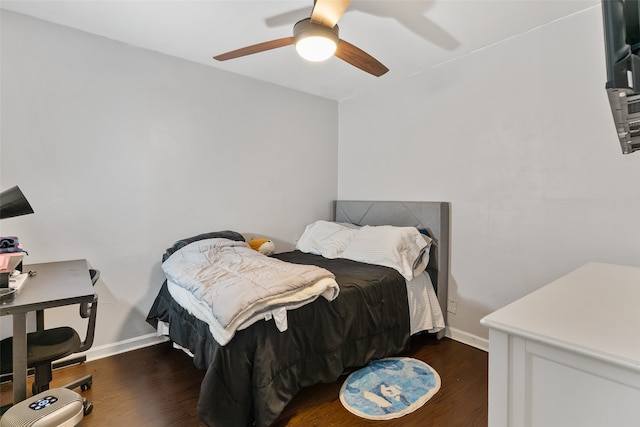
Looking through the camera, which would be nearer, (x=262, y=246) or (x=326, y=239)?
(x=262, y=246)

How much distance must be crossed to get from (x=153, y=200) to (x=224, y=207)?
2.07 feet

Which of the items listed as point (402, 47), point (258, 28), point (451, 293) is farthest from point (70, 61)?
point (451, 293)

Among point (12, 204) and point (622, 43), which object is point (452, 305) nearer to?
point (622, 43)

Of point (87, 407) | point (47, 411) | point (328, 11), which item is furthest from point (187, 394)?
point (328, 11)

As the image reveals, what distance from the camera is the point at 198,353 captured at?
1.86 meters

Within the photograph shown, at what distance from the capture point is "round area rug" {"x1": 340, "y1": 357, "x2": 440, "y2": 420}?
6.07ft

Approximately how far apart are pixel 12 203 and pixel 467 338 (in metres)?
3.32

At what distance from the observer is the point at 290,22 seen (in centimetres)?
222

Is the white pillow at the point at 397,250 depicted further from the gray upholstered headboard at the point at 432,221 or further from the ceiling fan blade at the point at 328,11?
the ceiling fan blade at the point at 328,11

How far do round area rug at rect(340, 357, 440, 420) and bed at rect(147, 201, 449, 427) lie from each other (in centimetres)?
10

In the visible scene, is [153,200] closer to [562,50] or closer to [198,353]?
A: [198,353]

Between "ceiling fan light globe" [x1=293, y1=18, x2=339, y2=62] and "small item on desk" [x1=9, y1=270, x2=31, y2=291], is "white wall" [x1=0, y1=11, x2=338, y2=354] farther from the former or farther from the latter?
"ceiling fan light globe" [x1=293, y1=18, x2=339, y2=62]

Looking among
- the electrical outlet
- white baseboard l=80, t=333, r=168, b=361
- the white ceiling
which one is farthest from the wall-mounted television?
white baseboard l=80, t=333, r=168, b=361

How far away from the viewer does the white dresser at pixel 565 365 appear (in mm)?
800
